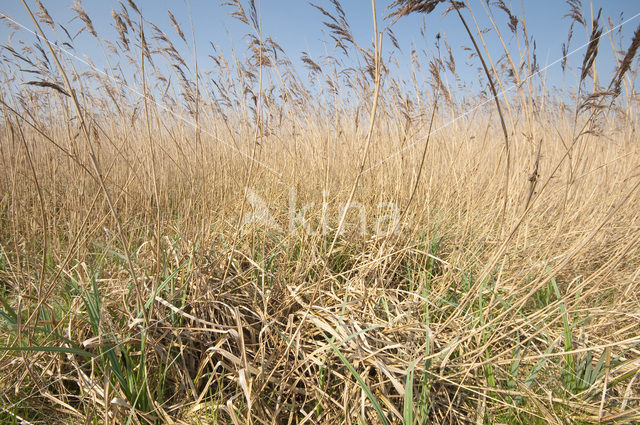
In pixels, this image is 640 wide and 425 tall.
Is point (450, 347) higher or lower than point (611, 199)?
lower

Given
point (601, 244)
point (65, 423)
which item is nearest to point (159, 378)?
point (65, 423)

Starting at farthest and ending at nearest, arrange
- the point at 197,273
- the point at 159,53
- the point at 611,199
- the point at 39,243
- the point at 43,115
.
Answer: the point at 43,115 → the point at 611,199 → the point at 39,243 → the point at 159,53 → the point at 197,273

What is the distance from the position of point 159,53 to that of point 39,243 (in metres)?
1.33

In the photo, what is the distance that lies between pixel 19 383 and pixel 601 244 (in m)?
2.41

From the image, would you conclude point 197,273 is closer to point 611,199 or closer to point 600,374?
point 600,374

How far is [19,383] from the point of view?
856 mm

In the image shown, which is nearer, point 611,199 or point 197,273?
point 197,273

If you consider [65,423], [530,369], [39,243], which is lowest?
[65,423]

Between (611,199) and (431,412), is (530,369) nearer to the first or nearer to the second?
(431,412)

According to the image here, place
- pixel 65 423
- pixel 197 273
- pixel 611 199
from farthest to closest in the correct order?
pixel 611 199 < pixel 197 273 < pixel 65 423

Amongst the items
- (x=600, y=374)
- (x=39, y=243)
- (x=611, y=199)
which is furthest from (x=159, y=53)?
(x=611, y=199)

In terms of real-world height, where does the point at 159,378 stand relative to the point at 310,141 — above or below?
below

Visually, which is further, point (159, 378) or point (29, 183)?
point (29, 183)

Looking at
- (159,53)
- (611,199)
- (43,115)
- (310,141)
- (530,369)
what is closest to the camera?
(530,369)
